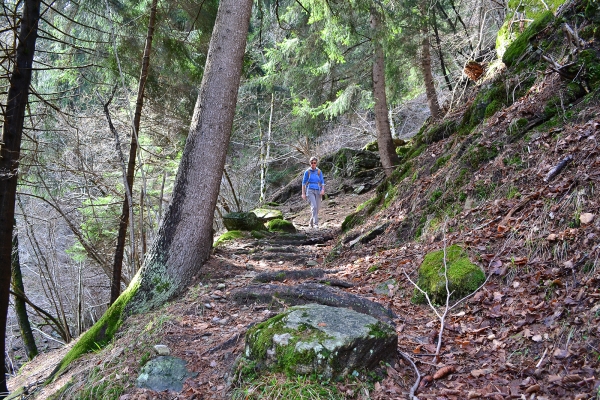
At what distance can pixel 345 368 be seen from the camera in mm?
2656

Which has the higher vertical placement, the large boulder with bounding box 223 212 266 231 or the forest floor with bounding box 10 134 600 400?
the large boulder with bounding box 223 212 266 231

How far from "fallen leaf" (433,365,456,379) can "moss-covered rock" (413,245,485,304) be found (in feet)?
3.77

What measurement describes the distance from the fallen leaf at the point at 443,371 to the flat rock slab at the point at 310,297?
0.91 m

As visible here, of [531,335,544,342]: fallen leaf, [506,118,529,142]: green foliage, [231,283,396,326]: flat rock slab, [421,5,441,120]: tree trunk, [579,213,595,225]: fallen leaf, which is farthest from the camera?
[421,5,441,120]: tree trunk

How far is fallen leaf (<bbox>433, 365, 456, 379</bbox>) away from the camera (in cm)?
274

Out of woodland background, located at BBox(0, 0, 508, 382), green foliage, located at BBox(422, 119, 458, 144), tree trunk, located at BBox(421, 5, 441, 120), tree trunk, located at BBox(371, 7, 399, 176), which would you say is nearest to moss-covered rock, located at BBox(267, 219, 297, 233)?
woodland background, located at BBox(0, 0, 508, 382)

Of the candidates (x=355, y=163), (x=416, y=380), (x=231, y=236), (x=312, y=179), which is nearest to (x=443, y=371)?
(x=416, y=380)

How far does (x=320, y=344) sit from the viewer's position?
2705 mm

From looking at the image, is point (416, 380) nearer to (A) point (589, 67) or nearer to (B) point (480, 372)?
(B) point (480, 372)

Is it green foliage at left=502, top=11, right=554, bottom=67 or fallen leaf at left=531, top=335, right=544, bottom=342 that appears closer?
fallen leaf at left=531, top=335, right=544, bottom=342

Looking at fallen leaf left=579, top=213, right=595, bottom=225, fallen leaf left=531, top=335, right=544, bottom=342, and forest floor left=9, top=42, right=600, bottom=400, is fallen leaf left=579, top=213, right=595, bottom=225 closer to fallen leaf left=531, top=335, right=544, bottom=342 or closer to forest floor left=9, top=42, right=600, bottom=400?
forest floor left=9, top=42, right=600, bottom=400

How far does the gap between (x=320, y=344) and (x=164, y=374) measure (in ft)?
5.37

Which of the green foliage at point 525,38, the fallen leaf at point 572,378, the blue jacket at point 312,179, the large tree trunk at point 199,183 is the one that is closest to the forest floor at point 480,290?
the fallen leaf at point 572,378

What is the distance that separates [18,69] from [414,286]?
6183 millimetres
